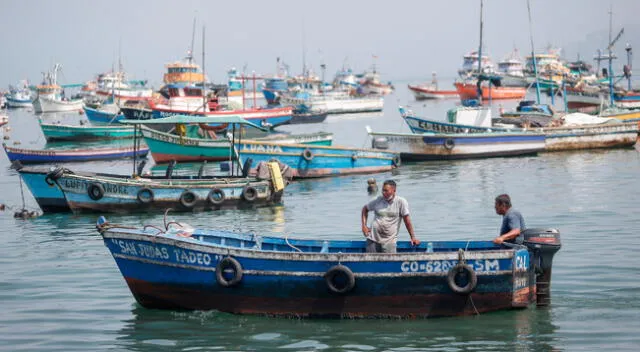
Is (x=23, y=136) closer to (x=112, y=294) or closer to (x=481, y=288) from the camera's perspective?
(x=112, y=294)

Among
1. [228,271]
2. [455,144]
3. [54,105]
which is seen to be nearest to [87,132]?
[455,144]

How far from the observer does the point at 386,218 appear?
12914 millimetres

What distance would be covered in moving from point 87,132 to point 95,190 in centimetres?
3105

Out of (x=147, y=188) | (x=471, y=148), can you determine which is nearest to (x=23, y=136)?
(x=471, y=148)

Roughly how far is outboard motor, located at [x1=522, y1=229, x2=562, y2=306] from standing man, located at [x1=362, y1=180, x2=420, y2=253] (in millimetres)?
1780

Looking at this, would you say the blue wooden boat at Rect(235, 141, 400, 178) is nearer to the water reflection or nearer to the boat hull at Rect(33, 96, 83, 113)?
the water reflection

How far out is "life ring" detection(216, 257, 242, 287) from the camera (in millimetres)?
12922

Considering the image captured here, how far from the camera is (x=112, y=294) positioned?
15.2 metres

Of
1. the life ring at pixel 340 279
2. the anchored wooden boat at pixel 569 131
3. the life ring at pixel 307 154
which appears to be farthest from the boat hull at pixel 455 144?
the life ring at pixel 340 279

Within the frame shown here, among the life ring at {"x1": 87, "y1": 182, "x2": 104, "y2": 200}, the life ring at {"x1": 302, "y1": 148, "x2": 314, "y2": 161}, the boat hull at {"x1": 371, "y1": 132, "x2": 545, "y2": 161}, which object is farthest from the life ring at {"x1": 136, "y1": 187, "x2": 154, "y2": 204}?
the boat hull at {"x1": 371, "y1": 132, "x2": 545, "y2": 161}

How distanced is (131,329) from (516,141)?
88.7ft

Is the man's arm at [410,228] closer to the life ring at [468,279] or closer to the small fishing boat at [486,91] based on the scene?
the life ring at [468,279]

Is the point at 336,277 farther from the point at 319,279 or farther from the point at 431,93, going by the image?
the point at 431,93

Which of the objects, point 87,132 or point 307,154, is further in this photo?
point 87,132
